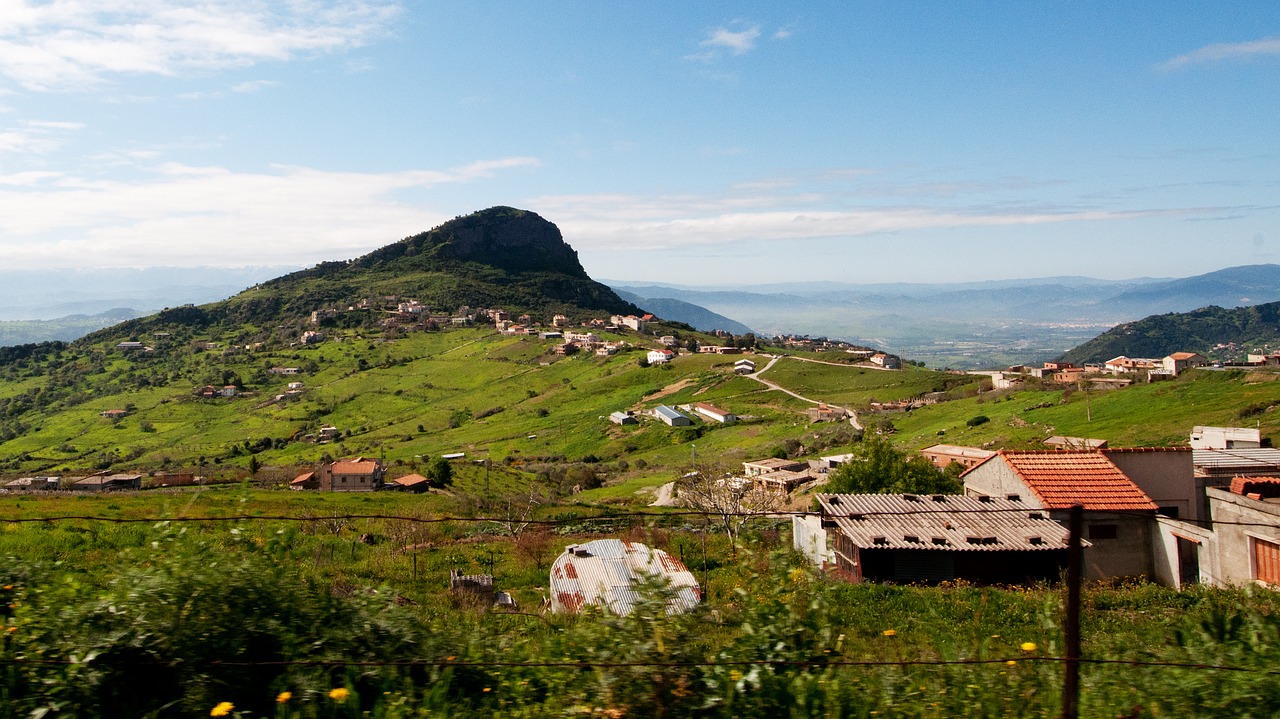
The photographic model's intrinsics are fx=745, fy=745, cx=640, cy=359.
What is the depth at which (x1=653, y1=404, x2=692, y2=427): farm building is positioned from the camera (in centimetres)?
7675

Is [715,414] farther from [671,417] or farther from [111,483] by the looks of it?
[111,483]

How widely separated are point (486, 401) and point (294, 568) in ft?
326

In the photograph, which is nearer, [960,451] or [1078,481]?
[1078,481]

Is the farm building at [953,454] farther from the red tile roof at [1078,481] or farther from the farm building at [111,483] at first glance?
the farm building at [111,483]

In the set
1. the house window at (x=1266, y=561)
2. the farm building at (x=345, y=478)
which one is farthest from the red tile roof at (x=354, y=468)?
the house window at (x=1266, y=561)

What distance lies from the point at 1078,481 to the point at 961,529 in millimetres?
4431

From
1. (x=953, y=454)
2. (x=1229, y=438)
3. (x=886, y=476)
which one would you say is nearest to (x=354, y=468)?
(x=953, y=454)

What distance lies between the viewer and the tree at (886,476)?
24.8 meters

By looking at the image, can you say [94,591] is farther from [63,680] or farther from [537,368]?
[537,368]

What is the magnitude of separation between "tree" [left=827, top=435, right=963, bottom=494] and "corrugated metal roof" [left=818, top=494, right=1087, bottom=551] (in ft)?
21.3

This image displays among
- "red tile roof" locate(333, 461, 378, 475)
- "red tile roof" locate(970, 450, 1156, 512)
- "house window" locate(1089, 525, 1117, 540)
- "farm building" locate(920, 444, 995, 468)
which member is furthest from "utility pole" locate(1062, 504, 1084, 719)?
"red tile roof" locate(333, 461, 378, 475)

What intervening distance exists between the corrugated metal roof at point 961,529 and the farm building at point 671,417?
192 ft

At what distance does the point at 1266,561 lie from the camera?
13773 millimetres

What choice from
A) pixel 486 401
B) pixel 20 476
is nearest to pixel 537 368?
pixel 486 401
